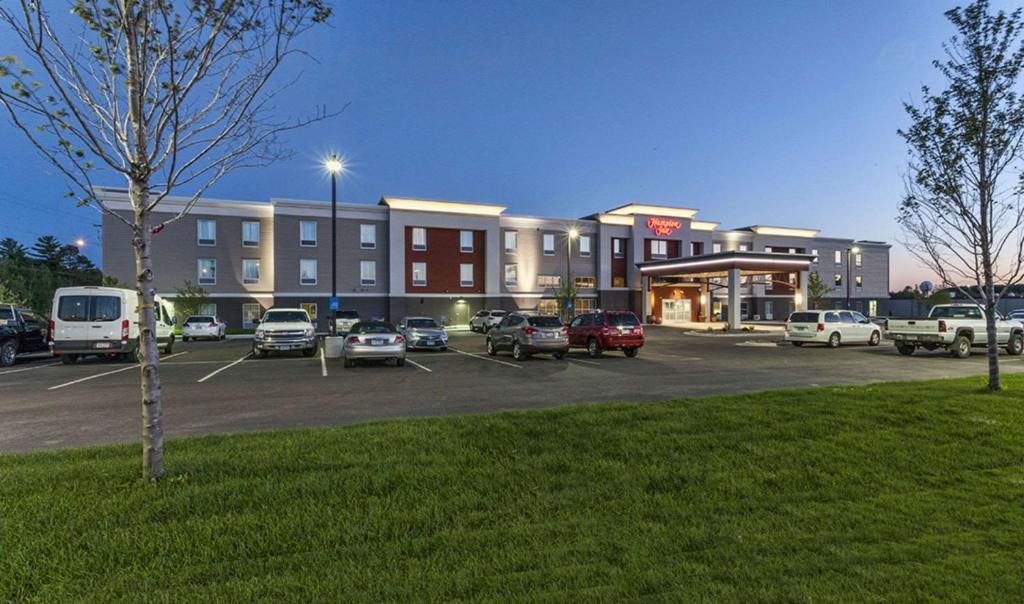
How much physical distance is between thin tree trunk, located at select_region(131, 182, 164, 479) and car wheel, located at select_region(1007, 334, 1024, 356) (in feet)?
93.8

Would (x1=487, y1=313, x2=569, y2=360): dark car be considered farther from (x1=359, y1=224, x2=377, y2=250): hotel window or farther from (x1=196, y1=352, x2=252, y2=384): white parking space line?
(x1=359, y1=224, x2=377, y2=250): hotel window

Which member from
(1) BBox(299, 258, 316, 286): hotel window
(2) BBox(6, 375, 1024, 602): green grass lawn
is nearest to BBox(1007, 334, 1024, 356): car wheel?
(2) BBox(6, 375, 1024, 602): green grass lawn

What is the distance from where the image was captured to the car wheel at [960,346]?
1933cm

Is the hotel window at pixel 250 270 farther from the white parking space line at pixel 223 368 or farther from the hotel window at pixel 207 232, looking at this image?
the white parking space line at pixel 223 368

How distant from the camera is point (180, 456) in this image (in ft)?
17.9

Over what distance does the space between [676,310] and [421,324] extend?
118 feet

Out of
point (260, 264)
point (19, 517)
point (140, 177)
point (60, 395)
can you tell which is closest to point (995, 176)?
point (140, 177)

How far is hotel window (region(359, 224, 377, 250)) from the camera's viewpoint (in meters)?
43.1

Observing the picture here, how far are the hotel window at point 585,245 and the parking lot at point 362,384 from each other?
30137 mm

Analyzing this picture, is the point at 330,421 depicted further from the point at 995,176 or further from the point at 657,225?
the point at 657,225

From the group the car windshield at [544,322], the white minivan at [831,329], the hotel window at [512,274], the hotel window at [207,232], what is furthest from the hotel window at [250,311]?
the white minivan at [831,329]

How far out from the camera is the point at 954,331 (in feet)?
64.3

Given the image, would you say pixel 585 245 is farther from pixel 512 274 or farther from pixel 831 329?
pixel 831 329

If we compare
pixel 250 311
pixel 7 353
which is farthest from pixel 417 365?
pixel 250 311
